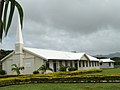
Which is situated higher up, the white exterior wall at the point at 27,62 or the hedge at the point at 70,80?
the white exterior wall at the point at 27,62

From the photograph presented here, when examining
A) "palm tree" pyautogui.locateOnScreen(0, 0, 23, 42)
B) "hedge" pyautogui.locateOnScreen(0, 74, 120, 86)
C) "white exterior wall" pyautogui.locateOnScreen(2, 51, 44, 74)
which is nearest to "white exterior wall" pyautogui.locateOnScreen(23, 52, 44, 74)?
"white exterior wall" pyautogui.locateOnScreen(2, 51, 44, 74)

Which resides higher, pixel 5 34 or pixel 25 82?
pixel 5 34

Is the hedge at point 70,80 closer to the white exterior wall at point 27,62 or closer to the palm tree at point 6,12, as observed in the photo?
the white exterior wall at point 27,62

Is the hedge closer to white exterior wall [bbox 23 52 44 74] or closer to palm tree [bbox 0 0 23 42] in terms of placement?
white exterior wall [bbox 23 52 44 74]

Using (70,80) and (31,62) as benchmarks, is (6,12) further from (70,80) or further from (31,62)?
(31,62)

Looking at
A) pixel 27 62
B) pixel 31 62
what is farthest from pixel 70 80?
pixel 27 62

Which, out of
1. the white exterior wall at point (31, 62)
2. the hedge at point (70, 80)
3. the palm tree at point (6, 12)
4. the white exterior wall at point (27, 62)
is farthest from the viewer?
the white exterior wall at point (27, 62)

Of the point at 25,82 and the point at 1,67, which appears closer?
the point at 25,82

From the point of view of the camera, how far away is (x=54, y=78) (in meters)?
20.1

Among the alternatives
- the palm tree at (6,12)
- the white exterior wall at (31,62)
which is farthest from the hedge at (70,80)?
the palm tree at (6,12)

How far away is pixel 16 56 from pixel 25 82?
48.0 feet

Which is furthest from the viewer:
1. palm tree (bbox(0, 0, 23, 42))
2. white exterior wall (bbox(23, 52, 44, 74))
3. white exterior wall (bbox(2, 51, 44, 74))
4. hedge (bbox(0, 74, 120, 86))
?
white exterior wall (bbox(2, 51, 44, 74))

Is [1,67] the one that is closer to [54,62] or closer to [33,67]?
[33,67]

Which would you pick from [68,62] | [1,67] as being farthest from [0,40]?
[68,62]
